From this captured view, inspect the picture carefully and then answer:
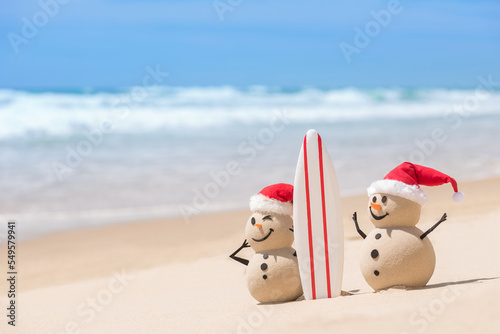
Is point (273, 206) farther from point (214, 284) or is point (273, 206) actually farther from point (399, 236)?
point (214, 284)

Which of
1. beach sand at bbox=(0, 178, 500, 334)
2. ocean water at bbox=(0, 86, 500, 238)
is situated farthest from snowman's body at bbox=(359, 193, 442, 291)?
ocean water at bbox=(0, 86, 500, 238)

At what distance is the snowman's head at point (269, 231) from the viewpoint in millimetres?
4898

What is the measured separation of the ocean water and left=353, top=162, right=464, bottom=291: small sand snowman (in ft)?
17.5

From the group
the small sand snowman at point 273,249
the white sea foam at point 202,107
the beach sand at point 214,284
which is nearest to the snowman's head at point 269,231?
the small sand snowman at point 273,249

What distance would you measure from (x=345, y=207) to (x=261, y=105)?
2242 cm

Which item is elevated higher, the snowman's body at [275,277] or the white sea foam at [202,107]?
the white sea foam at [202,107]

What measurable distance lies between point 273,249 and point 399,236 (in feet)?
2.96

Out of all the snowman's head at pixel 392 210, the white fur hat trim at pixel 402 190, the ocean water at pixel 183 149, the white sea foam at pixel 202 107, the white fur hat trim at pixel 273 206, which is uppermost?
the white sea foam at pixel 202 107

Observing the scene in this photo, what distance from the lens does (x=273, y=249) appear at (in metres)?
4.97

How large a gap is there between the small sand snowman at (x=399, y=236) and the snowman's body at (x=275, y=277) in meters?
0.50

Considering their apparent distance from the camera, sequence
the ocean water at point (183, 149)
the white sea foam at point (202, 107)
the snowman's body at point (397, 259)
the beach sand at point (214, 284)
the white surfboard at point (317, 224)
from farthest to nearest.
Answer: the white sea foam at point (202, 107)
the ocean water at point (183, 149)
the white surfboard at point (317, 224)
the snowman's body at point (397, 259)
the beach sand at point (214, 284)

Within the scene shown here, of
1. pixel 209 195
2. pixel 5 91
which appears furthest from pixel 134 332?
pixel 5 91

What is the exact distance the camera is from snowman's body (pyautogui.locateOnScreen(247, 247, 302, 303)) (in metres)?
4.83

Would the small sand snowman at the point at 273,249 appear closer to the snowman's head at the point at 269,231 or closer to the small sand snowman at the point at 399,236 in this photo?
the snowman's head at the point at 269,231
